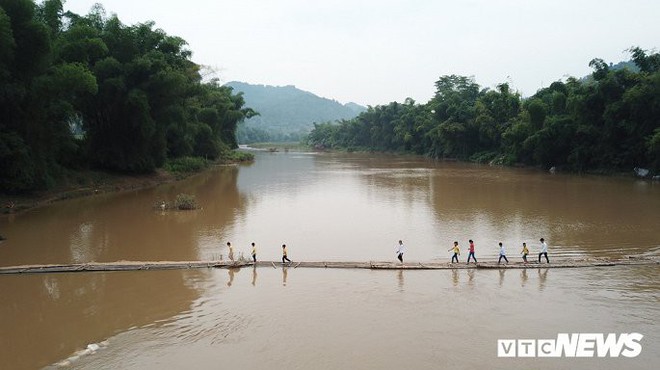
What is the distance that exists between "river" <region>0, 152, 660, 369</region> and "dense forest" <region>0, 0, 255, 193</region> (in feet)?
13.9

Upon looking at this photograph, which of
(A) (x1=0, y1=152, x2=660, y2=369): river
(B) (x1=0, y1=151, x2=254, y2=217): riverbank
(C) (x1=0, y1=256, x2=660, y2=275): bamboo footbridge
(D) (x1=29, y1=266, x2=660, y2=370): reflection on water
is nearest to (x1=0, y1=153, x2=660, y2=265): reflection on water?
(A) (x1=0, y1=152, x2=660, y2=369): river

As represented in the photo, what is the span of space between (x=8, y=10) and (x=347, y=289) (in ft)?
71.9

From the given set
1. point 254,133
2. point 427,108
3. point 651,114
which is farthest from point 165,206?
point 254,133

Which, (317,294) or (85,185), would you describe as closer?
(317,294)

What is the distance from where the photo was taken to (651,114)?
41688 millimetres

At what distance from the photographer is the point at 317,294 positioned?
13.3m

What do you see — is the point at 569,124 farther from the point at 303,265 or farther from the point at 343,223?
the point at 303,265

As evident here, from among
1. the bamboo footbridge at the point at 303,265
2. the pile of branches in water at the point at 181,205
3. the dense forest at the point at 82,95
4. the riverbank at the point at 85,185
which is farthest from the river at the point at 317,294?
the dense forest at the point at 82,95

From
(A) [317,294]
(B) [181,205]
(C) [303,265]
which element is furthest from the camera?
(B) [181,205]


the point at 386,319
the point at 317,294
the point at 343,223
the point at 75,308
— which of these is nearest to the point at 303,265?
the point at 317,294

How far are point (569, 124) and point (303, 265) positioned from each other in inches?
1666

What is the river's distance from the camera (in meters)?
9.98

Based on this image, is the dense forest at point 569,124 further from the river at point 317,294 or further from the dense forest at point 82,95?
the dense forest at point 82,95

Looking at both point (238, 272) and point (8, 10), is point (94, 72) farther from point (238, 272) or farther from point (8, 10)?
point (238, 272)
